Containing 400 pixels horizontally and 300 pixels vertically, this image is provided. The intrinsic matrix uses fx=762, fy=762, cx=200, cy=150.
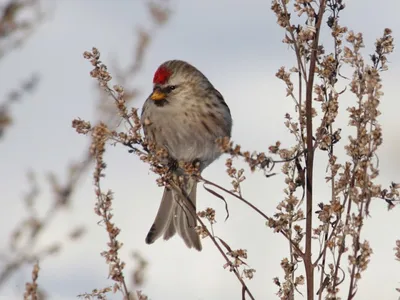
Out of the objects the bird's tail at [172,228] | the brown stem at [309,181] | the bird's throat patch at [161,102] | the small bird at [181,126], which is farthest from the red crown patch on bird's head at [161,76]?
the brown stem at [309,181]

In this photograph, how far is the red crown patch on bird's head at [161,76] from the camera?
470 centimetres

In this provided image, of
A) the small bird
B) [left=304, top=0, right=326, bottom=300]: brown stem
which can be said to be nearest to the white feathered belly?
the small bird

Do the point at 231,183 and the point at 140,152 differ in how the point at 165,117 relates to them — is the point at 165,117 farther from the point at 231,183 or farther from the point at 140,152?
the point at 231,183

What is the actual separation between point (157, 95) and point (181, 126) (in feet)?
0.86

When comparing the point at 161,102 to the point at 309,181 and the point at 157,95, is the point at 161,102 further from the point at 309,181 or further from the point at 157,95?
the point at 309,181

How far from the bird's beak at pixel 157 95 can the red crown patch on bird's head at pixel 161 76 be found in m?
0.08

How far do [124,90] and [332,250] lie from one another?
100 cm

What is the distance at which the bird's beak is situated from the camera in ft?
14.9

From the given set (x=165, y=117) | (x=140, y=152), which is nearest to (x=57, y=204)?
(x=140, y=152)

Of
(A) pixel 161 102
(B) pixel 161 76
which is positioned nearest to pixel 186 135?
(A) pixel 161 102

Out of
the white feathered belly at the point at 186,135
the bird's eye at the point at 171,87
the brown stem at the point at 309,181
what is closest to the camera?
the brown stem at the point at 309,181

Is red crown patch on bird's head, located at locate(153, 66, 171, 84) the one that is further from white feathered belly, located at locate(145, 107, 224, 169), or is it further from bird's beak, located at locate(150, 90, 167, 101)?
white feathered belly, located at locate(145, 107, 224, 169)

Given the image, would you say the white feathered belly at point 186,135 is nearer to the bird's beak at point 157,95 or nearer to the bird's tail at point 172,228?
the bird's beak at point 157,95

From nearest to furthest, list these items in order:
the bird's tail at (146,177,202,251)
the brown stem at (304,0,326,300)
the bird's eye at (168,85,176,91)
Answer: the brown stem at (304,0,326,300), the bird's tail at (146,177,202,251), the bird's eye at (168,85,176,91)
